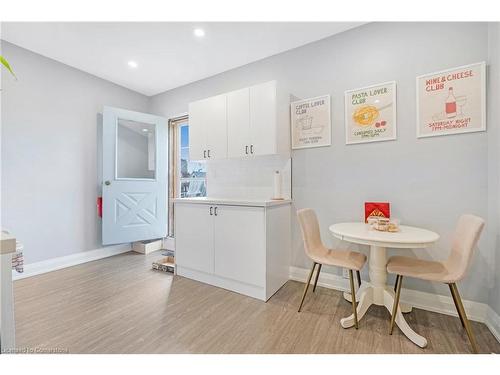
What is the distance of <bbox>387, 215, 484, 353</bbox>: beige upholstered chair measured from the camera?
4.60ft

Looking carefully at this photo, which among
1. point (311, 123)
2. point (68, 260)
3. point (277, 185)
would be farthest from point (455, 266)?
point (68, 260)

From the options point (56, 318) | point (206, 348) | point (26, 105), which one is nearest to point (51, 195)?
point (26, 105)

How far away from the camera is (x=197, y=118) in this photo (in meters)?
2.85

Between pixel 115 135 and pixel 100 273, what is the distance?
1935 millimetres

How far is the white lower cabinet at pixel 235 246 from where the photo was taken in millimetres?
2133

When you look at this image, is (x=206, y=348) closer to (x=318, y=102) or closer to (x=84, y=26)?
(x=318, y=102)

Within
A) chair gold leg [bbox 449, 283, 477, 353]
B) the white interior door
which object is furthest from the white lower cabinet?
chair gold leg [bbox 449, 283, 477, 353]

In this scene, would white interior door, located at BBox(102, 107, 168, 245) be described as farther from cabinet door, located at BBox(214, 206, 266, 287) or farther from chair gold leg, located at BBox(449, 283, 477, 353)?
chair gold leg, located at BBox(449, 283, 477, 353)

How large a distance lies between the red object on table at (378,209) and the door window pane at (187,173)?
2442 millimetres

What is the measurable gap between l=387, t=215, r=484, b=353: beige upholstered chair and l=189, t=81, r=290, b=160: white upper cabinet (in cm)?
148

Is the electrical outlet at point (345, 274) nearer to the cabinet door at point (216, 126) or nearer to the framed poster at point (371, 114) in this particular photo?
the framed poster at point (371, 114)

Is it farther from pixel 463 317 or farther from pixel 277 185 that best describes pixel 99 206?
pixel 463 317

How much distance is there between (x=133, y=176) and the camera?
3.57m

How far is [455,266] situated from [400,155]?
3.19 ft
